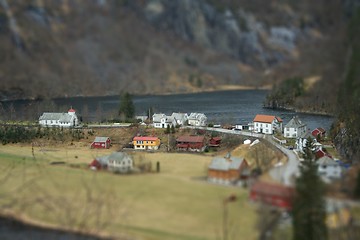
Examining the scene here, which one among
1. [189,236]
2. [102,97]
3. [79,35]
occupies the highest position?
→ [79,35]

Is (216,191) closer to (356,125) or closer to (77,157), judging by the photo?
(77,157)

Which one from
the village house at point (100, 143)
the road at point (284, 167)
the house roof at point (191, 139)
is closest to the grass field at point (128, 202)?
the road at point (284, 167)

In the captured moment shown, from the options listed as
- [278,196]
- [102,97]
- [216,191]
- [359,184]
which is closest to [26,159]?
[216,191]

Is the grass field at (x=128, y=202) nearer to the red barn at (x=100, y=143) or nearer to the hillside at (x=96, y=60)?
the red barn at (x=100, y=143)

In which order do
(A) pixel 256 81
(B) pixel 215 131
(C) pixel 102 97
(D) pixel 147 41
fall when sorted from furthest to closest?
(D) pixel 147 41, (A) pixel 256 81, (C) pixel 102 97, (B) pixel 215 131

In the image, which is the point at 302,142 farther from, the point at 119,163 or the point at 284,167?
the point at 119,163

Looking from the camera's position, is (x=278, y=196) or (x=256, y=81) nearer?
(x=278, y=196)

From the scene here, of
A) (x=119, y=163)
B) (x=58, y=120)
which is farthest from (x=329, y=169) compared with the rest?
(x=58, y=120)
